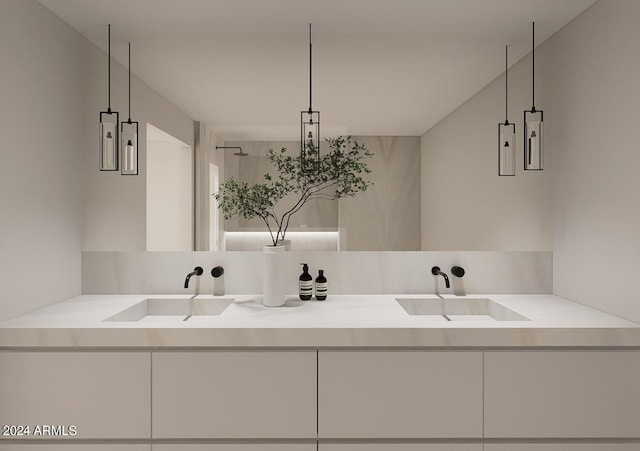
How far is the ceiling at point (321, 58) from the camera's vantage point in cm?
198

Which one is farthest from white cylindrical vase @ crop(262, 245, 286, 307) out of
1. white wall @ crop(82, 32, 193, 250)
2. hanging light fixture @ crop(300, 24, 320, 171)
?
white wall @ crop(82, 32, 193, 250)

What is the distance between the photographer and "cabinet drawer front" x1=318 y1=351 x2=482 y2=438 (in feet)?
5.34

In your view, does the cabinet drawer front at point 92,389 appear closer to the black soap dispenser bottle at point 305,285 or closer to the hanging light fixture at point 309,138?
the black soap dispenser bottle at point 305,285

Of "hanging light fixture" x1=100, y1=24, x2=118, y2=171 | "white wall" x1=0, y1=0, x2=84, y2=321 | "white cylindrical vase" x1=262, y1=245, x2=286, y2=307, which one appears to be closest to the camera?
"white wall" x1=0, y1=0, x2=84, y2=321

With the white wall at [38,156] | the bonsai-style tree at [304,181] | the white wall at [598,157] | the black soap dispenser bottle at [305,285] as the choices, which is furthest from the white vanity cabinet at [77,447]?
the white wall at [598,157]

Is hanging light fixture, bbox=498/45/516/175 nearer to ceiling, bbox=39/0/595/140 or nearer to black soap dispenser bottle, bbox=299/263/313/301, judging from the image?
ceiling, bbox=39/0/595/140

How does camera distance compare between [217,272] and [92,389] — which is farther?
[217,272]

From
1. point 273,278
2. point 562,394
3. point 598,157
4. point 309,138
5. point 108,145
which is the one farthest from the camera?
point 309,138

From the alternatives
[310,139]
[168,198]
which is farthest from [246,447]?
[310,139]

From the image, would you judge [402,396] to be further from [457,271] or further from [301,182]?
[301,182]

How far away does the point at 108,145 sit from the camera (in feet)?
6.88

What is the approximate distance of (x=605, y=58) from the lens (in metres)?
1.82

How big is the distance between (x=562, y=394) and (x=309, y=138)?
63.4 inches

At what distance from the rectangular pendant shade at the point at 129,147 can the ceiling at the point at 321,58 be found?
0.27 m
